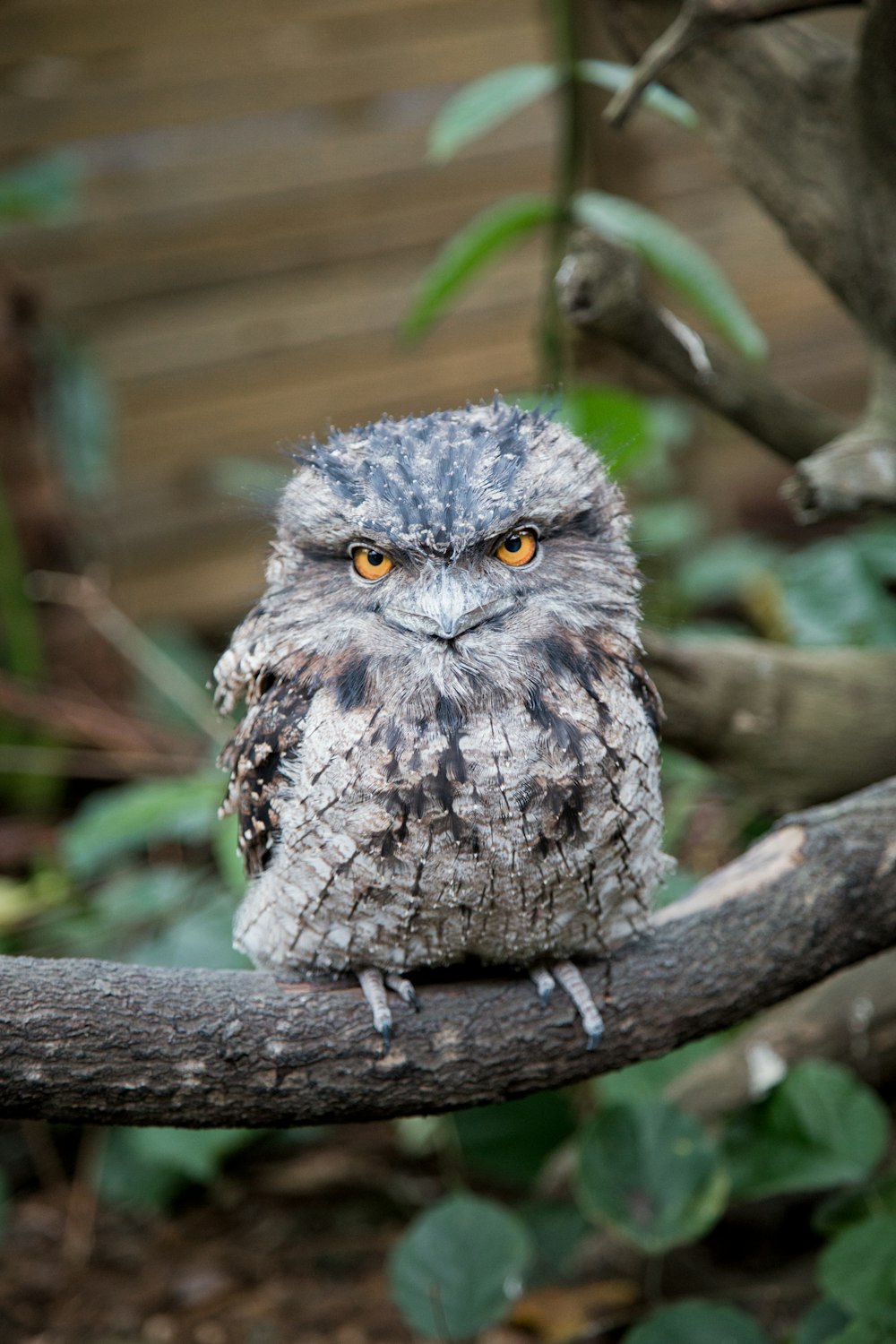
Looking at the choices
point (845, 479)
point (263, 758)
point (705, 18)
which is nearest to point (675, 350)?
point (845, 479)

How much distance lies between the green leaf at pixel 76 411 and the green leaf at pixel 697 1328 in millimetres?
3677

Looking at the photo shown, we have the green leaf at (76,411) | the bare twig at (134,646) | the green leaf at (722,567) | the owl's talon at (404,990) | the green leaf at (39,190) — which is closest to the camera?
the owl's talon at (404,990)

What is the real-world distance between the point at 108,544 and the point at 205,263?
1315 millimetres

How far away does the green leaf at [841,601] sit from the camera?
3322 millimetres

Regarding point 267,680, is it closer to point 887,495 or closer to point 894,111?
point 887,495

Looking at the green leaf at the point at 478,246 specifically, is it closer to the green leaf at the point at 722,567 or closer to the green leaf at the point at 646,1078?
the green leaf at the point at 722,567

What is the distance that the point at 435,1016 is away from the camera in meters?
1.99

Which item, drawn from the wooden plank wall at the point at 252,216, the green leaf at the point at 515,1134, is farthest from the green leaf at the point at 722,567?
the green leaf at the point at 515,1134

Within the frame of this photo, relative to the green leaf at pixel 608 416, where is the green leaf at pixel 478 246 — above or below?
above

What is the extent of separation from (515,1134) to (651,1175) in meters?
0.73

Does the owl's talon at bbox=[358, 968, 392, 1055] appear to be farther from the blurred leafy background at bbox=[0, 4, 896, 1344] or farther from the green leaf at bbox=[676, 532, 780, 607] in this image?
the green leaf at bbox=[676, 532, 780, 607]

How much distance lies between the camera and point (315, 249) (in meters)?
5.50

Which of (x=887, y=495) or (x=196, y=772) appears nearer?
(x=887, y=495)

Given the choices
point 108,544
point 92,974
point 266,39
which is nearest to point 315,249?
point 266,39
